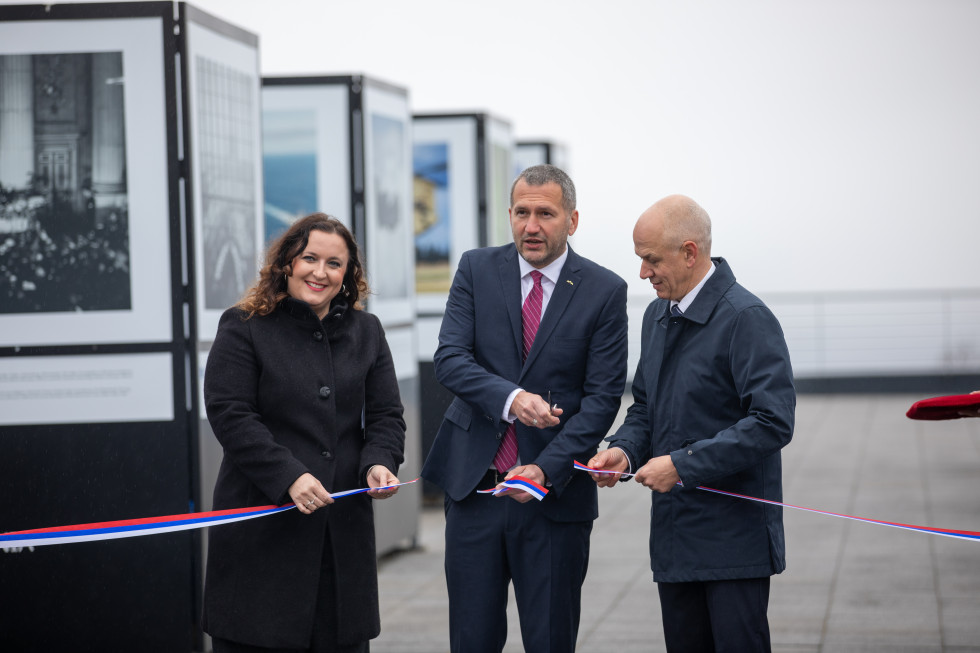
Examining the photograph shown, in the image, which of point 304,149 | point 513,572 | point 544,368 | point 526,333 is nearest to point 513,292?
point 526,333

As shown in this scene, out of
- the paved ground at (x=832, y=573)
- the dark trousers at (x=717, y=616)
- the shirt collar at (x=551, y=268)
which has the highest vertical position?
the shirt collar at (x=551, y=268)

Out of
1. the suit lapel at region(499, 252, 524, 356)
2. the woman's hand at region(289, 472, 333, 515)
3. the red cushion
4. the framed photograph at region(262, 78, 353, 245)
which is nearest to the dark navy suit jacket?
the suit lapel at region(499, 252, 524, 356)

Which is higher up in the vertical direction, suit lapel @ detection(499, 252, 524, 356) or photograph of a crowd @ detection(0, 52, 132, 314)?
photograph of a crowd @ detection(0, 52, 132, 314)

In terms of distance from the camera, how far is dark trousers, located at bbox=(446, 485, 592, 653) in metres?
3.95

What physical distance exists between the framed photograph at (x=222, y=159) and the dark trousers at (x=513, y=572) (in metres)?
2.18

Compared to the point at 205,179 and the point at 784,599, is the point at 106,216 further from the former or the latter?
the point at 784,599

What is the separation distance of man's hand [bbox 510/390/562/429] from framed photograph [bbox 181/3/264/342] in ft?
7.76

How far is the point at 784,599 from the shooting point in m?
6.88

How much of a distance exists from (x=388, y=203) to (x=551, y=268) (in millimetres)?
4234

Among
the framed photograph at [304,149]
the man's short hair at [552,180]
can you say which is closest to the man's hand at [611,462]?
the man's short hair at [552,180]

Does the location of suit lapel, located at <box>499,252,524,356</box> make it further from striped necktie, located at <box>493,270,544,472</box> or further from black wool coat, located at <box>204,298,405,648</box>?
black wool coat, located at <box>204,298,405,648</box>

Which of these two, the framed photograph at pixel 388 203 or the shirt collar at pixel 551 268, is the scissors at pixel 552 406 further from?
the framed photograph at pixel 388 203

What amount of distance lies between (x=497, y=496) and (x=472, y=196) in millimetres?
6667

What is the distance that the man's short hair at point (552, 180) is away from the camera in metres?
3.91
